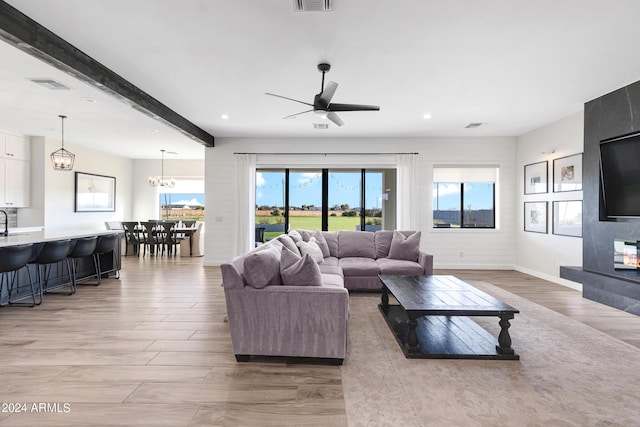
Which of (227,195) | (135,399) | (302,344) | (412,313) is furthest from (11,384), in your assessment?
(227,195)

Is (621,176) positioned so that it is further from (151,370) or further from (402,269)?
(151,370)

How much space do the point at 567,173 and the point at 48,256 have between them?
26.0 feet

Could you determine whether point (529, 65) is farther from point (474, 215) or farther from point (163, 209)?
point (163, 209)

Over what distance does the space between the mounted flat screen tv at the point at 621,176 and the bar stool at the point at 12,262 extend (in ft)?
24.5

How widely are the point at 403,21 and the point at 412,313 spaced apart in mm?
2481

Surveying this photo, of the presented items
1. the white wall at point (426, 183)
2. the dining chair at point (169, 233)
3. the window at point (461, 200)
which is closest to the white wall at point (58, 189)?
the dining chair at point (169, 233)

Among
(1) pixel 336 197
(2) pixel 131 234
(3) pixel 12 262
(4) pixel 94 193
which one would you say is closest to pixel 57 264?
(3) pixel 12 262

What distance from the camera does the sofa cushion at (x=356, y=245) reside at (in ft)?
18.3

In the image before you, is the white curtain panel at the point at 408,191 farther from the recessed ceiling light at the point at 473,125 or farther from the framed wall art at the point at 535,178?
the framed wall art at the point at 535,178

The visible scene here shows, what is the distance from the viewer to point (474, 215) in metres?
7.22

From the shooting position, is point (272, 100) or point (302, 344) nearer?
point (302, 344)

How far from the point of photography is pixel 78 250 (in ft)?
16.2

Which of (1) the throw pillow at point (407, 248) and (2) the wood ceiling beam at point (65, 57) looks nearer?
(2) the wood ceiling beam at point (65, 57)

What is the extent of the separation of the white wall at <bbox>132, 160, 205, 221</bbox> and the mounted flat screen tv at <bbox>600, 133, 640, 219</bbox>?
9.46 metres
